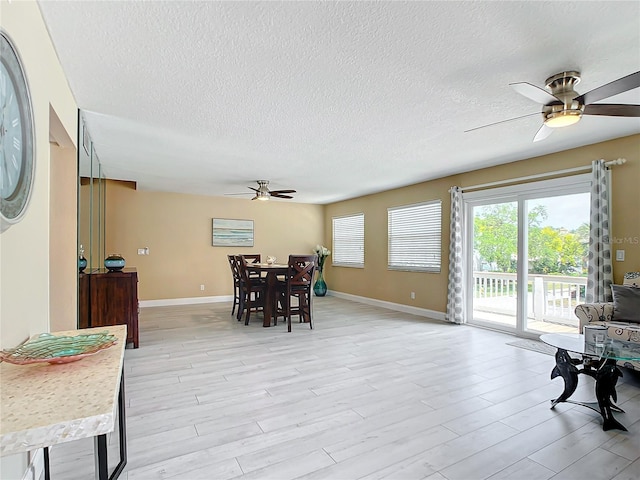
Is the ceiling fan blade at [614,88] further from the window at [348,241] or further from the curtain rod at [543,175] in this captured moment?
the window at [348,241]

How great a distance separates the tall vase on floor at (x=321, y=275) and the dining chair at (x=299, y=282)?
3069 millimetres

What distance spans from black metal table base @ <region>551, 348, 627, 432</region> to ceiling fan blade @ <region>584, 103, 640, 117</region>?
1708 mm

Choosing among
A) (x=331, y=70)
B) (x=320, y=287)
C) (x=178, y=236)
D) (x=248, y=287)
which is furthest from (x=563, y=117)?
(x=178, y=236)

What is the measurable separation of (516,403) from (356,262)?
18.5 feet

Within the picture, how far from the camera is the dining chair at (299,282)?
207 inches

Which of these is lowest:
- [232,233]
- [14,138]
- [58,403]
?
[58,403]

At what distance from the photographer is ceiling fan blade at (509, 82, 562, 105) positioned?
2.07 meters

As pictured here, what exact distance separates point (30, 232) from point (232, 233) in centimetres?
643

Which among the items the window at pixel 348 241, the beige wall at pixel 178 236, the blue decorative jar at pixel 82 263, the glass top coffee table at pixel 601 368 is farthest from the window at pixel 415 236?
the blue decorative jar at pixel 82 263

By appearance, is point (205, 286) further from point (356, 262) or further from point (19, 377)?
point (19, 377)

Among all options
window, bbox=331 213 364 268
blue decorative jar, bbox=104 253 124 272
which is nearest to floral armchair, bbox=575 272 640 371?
window, bbox=331 213 364 268

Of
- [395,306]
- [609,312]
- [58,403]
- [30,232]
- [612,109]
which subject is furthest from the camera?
[395,306]

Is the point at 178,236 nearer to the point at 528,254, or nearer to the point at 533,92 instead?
the point at 528,254

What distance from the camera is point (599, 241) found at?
3.80 meters
